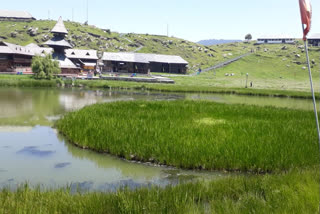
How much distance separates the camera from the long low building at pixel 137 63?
8639 centimetres

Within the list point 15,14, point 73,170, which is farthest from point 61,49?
point 15,14

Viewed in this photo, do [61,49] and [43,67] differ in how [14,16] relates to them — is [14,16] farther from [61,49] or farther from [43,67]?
[43,67]

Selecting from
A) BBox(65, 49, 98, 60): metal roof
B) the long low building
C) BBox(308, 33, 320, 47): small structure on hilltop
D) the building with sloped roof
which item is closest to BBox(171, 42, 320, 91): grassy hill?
BBox(308, 33, 320, 47): small structure on hilltop

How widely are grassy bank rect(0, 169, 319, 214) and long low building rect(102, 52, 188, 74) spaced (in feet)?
261

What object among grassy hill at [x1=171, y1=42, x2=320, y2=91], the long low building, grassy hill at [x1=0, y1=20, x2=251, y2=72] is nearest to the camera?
the long low building

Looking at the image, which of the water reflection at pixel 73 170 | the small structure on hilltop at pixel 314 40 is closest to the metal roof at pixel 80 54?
the water reflection at pixel 73 170

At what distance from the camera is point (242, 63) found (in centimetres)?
11956

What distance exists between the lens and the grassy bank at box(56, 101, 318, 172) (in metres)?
11.0

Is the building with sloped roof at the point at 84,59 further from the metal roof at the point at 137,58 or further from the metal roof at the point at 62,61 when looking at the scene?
the metal roof at the point at 62,61

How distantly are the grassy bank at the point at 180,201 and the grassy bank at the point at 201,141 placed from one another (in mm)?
3379

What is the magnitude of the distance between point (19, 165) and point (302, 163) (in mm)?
10415

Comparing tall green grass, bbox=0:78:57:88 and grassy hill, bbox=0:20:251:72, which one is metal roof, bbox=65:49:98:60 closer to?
tall green grass, bbox=0:78:57:88

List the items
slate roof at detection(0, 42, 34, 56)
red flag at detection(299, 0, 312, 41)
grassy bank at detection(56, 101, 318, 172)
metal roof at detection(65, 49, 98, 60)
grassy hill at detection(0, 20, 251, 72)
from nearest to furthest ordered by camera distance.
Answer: red flag at detection(299, 0, 312, 41)
grassy bank at detection(56, 101, 318, 172)
slate roof at detection(0, 42, 34, 56)
metal roof at detection(65, 49, 98, 60)
grassy hill at detection(0, 20, 251, 72)

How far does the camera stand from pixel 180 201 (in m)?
6.57
